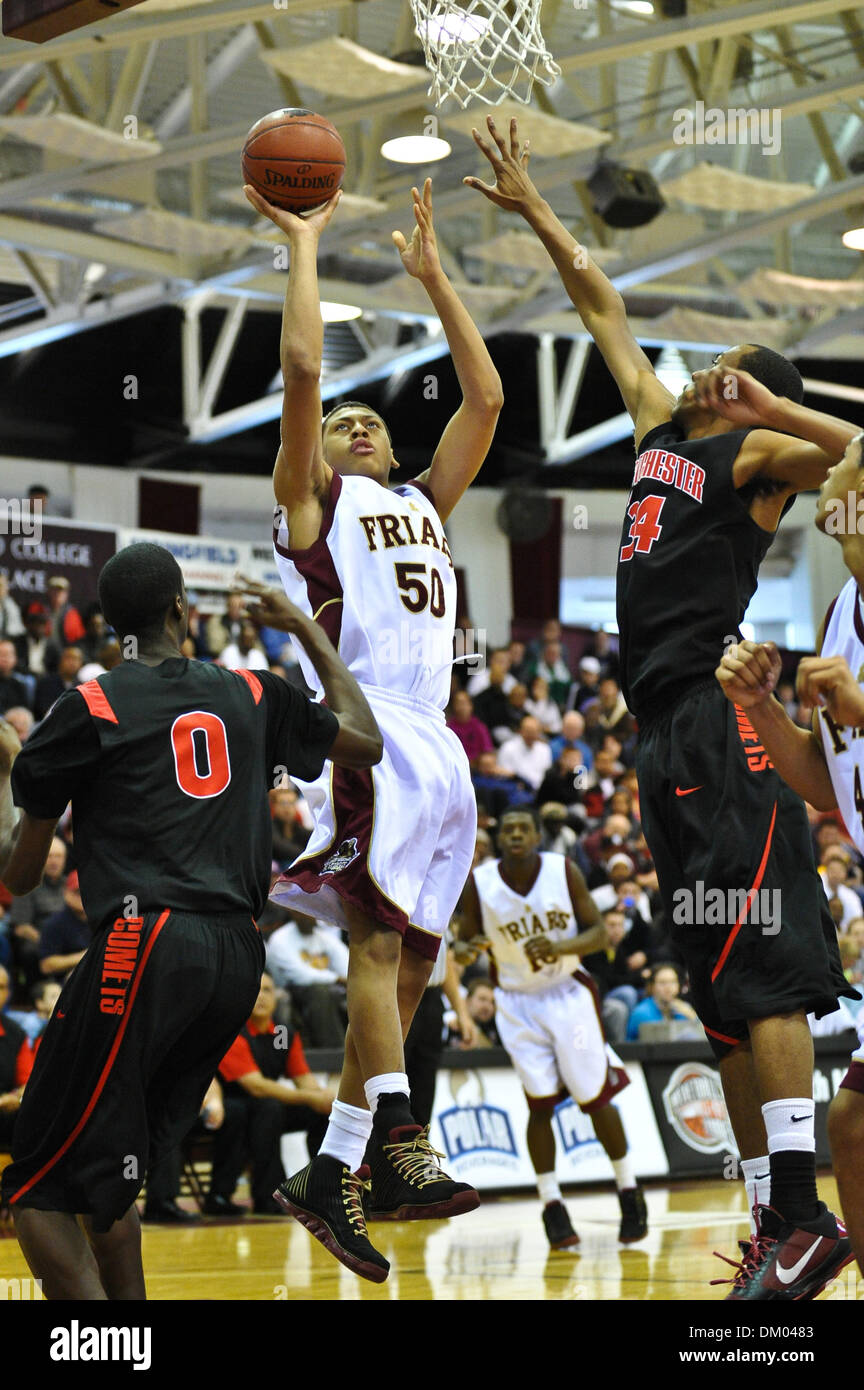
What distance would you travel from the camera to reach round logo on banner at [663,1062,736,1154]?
12648 mm

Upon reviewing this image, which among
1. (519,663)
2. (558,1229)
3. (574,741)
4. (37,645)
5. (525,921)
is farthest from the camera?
(519,663)

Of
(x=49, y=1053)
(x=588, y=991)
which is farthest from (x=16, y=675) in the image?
(x=49, y=1053)

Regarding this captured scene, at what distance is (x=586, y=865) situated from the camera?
15641mm

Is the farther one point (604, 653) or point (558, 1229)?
point (604, 653)

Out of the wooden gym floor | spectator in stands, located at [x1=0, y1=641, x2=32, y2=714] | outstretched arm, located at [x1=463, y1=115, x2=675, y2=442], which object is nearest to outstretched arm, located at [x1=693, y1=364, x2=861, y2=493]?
outstretched arm, located at [x1=463, y1=115, x2=675, y2=442]

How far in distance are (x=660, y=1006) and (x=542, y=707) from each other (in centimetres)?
710

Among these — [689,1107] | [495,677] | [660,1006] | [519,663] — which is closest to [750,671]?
[689,1107]

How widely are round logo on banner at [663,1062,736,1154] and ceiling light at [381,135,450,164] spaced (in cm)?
793

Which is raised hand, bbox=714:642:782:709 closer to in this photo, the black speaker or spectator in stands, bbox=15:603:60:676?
the black speaker

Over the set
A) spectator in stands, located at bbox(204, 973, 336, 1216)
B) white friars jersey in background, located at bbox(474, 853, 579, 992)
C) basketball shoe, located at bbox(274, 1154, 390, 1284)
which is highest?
basketball shoe, located at bbox(274, 1154, 390, 1284)

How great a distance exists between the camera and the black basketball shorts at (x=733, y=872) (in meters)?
4.60

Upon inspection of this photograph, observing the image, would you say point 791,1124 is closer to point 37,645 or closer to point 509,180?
point 509,180

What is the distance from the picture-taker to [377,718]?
5.12 meters
